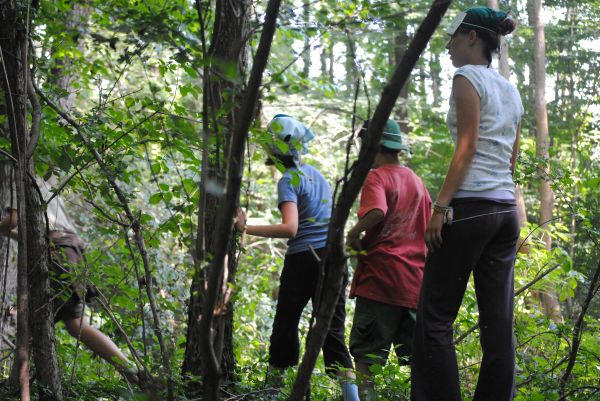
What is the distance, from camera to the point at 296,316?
424 centimetres

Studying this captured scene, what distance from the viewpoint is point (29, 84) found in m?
2.80

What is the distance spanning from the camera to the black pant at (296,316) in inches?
164

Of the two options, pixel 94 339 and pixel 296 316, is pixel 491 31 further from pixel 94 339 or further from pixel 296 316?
pixel 94 339

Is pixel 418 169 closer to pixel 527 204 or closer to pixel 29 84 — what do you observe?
pixel 527 204

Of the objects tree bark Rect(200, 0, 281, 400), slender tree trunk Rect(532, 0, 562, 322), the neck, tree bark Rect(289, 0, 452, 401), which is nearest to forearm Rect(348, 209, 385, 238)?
the neck

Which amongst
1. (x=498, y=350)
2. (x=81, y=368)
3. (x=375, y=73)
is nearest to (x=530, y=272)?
(x=498, y=350)

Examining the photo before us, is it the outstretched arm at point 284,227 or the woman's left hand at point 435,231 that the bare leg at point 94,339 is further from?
the woman's left hand at point 435,231

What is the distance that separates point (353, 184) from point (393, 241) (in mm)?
2371

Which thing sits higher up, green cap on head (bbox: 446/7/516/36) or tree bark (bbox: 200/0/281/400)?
green cap on head (bbox: 446/7/516/36)

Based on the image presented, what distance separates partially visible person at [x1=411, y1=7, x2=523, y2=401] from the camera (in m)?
2.91

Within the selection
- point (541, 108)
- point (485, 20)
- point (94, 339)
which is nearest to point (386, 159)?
point (485, 20)

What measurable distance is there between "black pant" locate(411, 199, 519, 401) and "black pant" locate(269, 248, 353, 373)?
1195 millimetres

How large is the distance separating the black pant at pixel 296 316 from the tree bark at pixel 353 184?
2641 mm

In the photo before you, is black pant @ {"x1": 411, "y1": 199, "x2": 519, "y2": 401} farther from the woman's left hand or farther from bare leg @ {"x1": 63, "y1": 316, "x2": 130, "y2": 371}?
bare leg @ {"x1": 63, "y1": 316, "x2": 130, "y2": 371}
